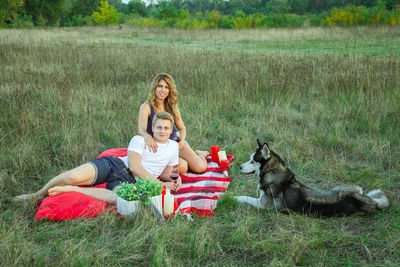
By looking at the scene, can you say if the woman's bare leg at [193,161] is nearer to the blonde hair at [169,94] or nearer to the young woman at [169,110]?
the young woman at [169,110]

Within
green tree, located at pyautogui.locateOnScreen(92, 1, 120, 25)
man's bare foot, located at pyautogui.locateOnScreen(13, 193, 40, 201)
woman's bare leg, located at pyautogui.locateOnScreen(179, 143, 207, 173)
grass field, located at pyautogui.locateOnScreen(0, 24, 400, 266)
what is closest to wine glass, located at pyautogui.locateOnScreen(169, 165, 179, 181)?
woman's bare leg, located at pyautogui.locateOnScreen(179, 143, 207, 173)

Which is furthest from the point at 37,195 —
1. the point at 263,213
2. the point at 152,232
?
the point at 263,213

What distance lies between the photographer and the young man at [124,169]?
12.3 ft

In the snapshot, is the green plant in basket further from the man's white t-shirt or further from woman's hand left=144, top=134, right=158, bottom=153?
woman's hand left=144, top=134, right=158, bottom=153

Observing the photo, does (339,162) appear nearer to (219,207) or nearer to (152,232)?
(219,207)

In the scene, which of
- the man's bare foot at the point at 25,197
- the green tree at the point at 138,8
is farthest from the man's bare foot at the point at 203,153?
the green tree at the point at 138,8

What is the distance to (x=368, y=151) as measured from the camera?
200 inches

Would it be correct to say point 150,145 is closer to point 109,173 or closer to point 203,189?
point 109,173

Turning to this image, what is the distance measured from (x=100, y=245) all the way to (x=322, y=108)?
539 cm

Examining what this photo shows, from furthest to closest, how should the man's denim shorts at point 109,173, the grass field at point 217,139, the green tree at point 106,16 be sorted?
the green tree at point 106,16, the man's denim shorts at point 109,173, the grass field at point 217,139

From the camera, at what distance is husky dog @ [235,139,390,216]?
344 centimetres

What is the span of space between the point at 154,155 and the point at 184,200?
2.35ft

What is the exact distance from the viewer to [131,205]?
332 centimetres

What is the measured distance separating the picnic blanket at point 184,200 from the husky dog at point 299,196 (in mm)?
483
